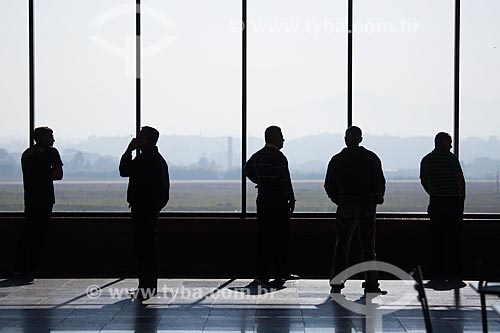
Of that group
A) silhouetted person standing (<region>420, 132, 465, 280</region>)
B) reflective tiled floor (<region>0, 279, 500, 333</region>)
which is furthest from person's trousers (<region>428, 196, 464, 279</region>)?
reflective tiled floor (<region>0, 279, 500, 333</region>)

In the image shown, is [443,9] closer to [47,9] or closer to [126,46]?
[126,46]

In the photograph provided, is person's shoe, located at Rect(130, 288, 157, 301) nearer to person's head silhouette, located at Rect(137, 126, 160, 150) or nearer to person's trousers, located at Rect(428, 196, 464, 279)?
person's head silhouette, located at Rect(137, 126, 160, 150)

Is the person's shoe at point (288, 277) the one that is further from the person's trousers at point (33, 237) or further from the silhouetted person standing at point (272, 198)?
the person's trousers at point (33, 237)

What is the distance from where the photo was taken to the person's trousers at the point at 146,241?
8156 mm

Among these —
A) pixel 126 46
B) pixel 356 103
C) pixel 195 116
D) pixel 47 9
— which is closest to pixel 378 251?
pixel 356 103

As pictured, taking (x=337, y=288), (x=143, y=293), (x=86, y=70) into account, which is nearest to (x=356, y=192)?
(x=337, y=288)

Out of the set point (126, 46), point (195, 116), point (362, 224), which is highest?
point (126, 46)

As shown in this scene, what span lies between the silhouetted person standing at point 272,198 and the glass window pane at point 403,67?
4.70ft

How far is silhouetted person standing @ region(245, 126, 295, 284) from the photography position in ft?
29.1

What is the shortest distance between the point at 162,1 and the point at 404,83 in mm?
2469

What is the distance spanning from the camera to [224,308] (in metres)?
7.73

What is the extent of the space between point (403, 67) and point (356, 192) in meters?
2.49

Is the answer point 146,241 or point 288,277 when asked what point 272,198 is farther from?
point 146,241

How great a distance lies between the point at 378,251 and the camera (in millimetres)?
10000
